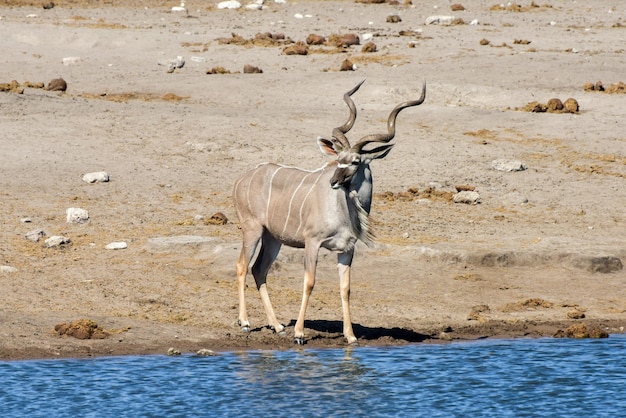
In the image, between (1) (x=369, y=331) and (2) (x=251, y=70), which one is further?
(2) (x=251, y=70)

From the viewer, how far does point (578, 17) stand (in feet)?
118

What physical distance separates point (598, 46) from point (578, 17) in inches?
216

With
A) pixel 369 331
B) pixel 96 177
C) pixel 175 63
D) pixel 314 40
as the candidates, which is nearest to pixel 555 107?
pixel 314 40

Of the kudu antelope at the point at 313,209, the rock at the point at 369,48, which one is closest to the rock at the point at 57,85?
the rock at the point at 369,48

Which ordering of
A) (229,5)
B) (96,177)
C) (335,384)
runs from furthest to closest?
1. (229,5)
2. (96,177)
3. (335,384)

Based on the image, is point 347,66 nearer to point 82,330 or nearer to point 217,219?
point 217,219

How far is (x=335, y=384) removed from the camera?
11203 millimetres

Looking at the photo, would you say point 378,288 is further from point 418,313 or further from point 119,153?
point 119,153

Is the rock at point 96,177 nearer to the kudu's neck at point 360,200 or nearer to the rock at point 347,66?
the kudu's neck at point 360,200

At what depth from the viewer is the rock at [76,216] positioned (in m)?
17.1

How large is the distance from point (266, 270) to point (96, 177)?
21.7 feet

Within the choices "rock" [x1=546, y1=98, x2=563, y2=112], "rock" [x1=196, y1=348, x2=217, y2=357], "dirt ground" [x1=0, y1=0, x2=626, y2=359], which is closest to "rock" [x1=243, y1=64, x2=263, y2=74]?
"dirt ground" [x1=0, y1=0, x2=626, y2=359]

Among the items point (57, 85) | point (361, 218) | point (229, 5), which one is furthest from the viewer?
point (229, 5)

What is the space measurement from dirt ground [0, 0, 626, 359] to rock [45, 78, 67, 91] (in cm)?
29
